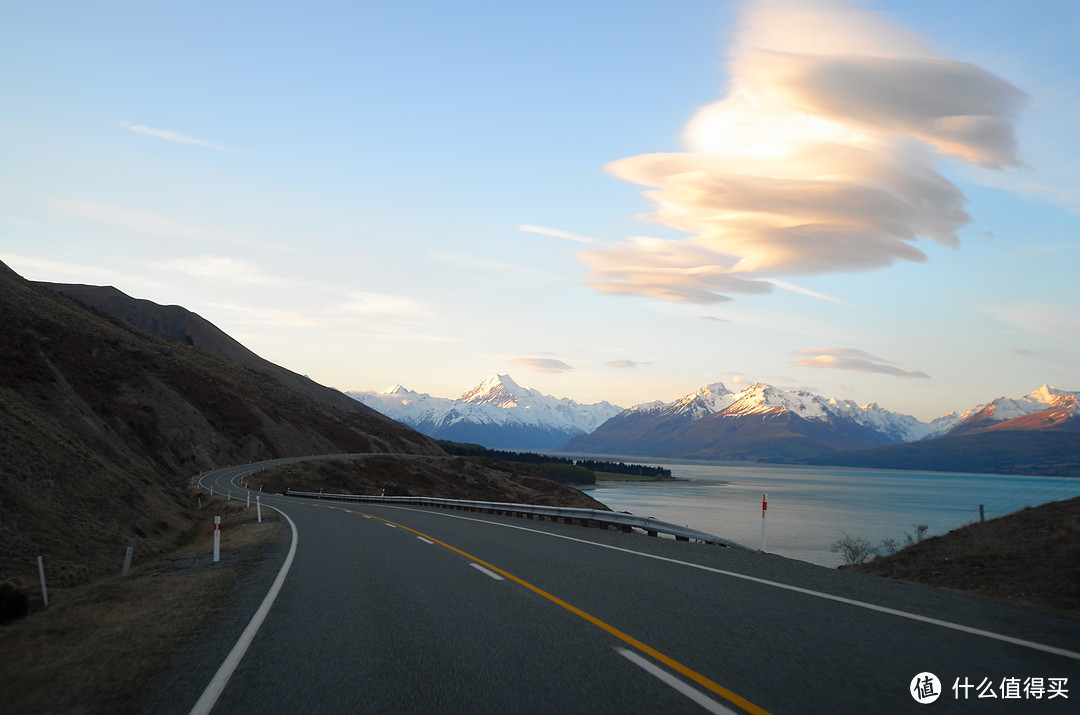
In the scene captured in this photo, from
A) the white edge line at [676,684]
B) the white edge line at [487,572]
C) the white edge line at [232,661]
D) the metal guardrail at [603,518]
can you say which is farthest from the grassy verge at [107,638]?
the metal guardrail at [603,518]

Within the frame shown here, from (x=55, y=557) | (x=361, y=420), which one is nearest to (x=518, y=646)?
(x=55, y=557)

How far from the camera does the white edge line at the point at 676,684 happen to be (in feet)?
17.5

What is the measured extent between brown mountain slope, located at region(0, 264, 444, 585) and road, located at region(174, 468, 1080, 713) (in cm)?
1483

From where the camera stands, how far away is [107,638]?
29.0 feet

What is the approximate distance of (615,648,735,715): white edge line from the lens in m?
5.33

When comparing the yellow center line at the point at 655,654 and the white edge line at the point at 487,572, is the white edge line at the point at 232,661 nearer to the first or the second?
the white edge line at the point at 487,572

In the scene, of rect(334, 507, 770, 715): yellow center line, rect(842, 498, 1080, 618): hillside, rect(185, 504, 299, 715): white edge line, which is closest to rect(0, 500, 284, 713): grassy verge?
rect(185, 504, 299, 715): white edge line

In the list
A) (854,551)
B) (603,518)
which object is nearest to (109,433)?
(603,518)

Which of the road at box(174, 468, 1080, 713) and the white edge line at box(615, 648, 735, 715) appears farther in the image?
the road at box(174, 468, 1080, 713)

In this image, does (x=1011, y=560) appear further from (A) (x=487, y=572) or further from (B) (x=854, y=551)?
(B) (x=854, y=551)

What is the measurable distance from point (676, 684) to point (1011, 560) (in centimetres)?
1131

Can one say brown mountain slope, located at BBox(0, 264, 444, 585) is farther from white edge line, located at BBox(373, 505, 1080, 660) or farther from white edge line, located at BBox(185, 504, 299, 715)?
white edge line, located at BBox(373, 505, 1080, 660)

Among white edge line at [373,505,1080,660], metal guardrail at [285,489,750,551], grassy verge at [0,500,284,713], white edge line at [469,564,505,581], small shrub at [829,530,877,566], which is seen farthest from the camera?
small shrub at [829,530,877,566]

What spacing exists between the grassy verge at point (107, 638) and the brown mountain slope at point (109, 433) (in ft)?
25.3
